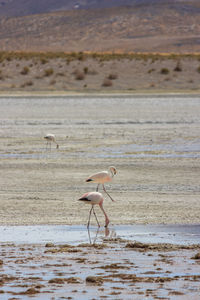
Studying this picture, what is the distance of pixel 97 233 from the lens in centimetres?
1067

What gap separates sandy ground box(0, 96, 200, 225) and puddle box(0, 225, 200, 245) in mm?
432

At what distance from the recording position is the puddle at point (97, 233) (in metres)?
10.1

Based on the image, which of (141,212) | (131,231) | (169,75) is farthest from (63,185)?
(169,75)

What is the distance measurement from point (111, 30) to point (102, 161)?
112554mm

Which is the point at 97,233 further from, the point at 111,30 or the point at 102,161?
the point at 111,30

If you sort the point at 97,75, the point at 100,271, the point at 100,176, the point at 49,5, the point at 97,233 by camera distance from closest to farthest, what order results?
the point at 100,271
the point at 97,233
the point at 100,176
the point at 97,75
the point at 49,5

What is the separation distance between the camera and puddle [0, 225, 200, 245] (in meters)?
10.1

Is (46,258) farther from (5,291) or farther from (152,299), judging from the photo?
(152,299)

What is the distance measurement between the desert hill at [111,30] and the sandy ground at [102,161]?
79.6 meters

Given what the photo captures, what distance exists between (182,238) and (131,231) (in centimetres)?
84

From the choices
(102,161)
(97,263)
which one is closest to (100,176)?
(97,263)

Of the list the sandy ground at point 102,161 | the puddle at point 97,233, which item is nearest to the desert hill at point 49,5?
the sandy ground at point 102,161

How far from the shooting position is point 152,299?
23.7ft

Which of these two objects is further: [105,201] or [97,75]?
[97,75]
